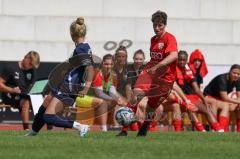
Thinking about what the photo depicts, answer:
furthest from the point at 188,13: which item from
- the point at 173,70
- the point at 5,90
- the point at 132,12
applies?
the point at 173,70

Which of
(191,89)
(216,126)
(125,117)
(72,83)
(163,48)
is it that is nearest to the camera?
(72,83)

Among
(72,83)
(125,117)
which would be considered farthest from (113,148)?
(125,117)

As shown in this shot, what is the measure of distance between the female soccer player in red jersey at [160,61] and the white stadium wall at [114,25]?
9863 millimetres

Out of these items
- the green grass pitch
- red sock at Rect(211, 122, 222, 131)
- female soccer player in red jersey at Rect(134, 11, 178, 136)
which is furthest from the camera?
red sock at Rect(211, 122, 222, 131)

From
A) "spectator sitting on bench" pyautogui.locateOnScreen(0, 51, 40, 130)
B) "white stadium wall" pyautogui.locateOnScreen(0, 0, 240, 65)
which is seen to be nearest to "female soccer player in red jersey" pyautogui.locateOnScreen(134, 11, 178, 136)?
"spectator sitting on bench" pyautogui.locateOnScreen(0, 51, 40, 130)

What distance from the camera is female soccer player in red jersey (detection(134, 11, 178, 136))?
12789 mm

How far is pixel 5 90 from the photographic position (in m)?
A: 18.2

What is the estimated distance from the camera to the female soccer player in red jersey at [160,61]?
1279cm

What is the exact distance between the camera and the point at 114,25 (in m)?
24.0

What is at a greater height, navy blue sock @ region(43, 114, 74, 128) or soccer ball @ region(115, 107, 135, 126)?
navy blue sock @ region(43, 114, 74, 128)

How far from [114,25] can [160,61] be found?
1111 cm

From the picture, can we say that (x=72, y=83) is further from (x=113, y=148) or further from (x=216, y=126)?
(x=216, y=126)

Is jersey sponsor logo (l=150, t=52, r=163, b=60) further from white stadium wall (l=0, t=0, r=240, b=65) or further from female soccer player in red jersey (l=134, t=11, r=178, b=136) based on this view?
white stadium wall (l=0, t=0, r=240, b=65)

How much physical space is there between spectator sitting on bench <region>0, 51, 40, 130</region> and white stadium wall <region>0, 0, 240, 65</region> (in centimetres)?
474
